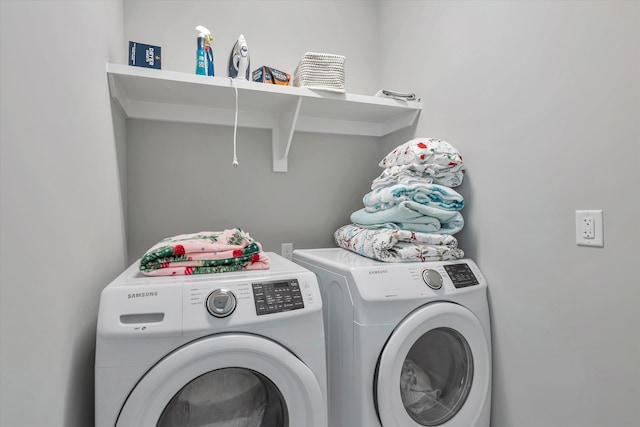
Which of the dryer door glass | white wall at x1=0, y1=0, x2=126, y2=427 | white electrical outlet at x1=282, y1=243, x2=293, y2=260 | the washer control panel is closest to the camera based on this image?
white wall at x1=0, y1=0, x2=126, y2=427

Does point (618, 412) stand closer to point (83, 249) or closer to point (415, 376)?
point (415, 376)

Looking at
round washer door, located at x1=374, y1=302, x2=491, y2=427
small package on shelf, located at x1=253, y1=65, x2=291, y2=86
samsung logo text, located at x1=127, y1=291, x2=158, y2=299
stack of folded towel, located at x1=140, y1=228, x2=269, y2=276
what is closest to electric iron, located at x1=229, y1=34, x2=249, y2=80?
small package on shelf, located at x1=253, y1=65, x2=291, y2=86

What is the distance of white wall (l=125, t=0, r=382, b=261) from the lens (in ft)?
5.57

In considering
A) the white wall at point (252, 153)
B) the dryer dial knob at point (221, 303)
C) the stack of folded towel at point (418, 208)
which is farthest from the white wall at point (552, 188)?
the dryer dial knob at point (221, 303)

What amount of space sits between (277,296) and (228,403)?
0.37 meters

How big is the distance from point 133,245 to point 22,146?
113 cm

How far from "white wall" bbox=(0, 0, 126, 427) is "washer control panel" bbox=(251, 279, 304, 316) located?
0.47 m

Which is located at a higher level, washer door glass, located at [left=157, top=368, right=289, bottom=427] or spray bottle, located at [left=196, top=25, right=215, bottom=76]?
spray bottle, located at [left=196, top=25, right=215, bottom=76]

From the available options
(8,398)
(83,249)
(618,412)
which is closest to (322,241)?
(83,249)

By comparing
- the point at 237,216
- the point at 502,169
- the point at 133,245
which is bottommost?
the point at 133,245

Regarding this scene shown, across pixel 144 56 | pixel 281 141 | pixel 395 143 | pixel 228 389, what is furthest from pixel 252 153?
pixel 228 389

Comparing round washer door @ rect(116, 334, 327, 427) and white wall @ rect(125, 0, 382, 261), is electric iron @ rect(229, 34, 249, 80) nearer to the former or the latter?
white wall @ rect(125, 0, 382, 261)

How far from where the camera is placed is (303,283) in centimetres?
106

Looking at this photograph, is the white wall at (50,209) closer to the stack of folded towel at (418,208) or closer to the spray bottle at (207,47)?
the spray bottle at (207,47)
